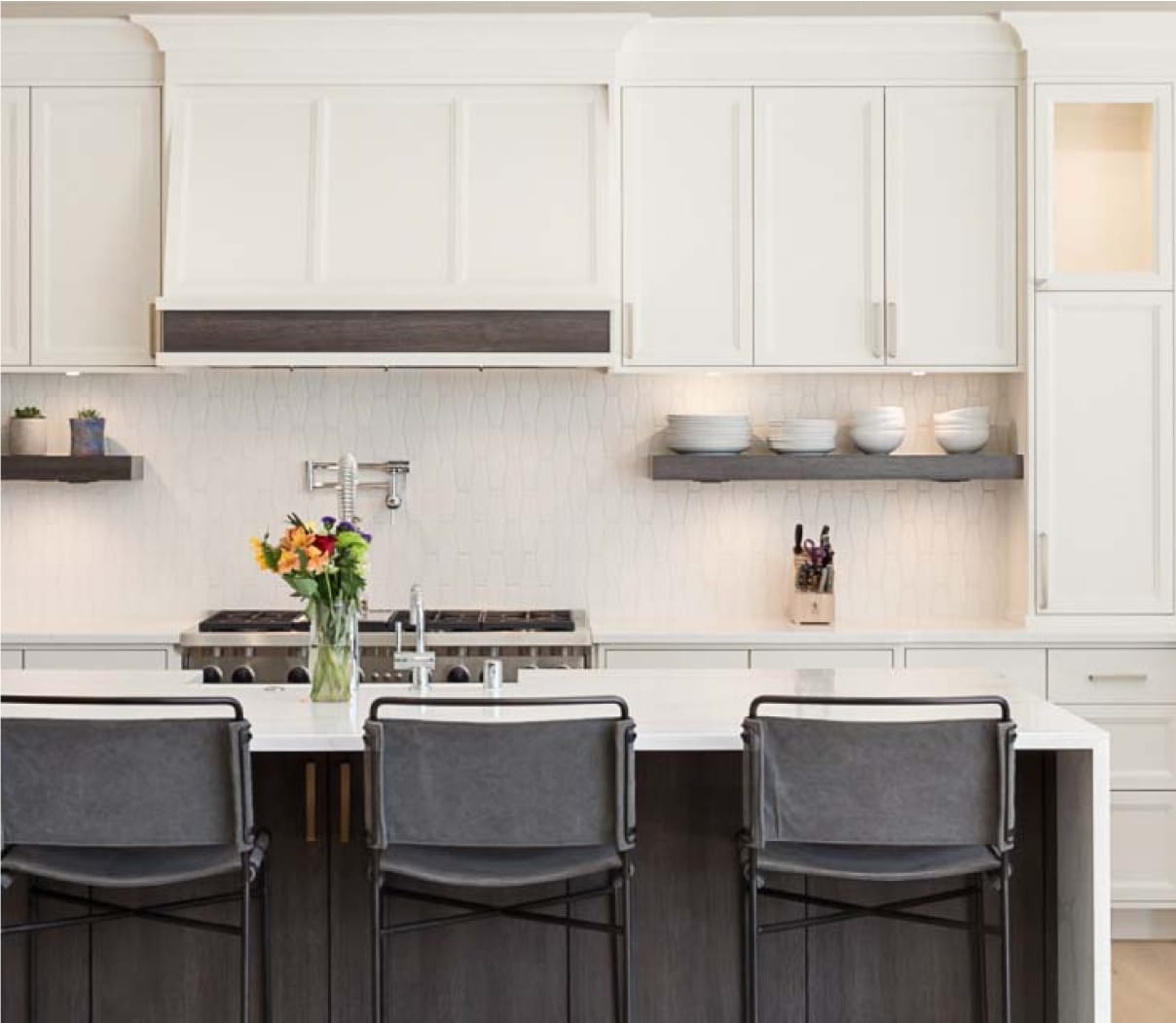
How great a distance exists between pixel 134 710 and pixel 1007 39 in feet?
10.8

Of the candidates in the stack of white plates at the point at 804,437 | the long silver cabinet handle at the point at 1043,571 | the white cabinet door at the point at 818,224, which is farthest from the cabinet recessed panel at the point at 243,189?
the long silver cabinet handle at the point at 1043,571

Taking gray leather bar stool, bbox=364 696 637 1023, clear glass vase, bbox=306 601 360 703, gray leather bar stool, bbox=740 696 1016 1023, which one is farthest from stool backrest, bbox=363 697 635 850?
clear glass vase, bbox=306 601 360 703

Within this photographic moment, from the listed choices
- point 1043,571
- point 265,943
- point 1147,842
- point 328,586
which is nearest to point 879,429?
point 1043,571

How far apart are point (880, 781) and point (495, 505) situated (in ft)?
8.23

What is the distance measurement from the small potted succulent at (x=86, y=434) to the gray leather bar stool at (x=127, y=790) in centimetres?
225

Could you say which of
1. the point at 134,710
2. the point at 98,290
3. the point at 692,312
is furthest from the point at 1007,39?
the point at 134,710

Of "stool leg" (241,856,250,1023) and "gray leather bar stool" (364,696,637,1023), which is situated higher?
"gray leather bar stool" (364,696,637,1023)

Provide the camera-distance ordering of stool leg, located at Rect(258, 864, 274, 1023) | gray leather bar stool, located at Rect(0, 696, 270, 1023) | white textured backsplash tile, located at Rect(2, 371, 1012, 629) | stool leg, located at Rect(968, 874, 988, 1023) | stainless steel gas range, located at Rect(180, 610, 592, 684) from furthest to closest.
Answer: white textured backsplash tile, located at Rect(2, 371, 1012, 629) → stainless steel gas range, located at Rect(180, 610, 592, 684) → stool leg, located at Rect(968, 874, 988, 1023) → stool leg, located at Rect(258, 864, 274, 1023) → gray leather bar stool, located at Rect(0, 696, 270, 1023)

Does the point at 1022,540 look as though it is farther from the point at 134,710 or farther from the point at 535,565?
the point at 134,710

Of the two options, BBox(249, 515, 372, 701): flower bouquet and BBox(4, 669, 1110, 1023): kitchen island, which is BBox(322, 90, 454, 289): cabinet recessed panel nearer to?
BBox(249, 515, 372, 701): flower bouquet

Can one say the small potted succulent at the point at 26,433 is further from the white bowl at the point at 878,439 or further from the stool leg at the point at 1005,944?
the stool leg at the point at 1005,944

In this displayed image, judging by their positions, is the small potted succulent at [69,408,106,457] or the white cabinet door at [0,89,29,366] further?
the small potted succulent at [69,408,106,457]

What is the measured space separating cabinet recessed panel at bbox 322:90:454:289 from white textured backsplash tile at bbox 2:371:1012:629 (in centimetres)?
55

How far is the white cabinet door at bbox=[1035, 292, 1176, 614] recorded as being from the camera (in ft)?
14.7
